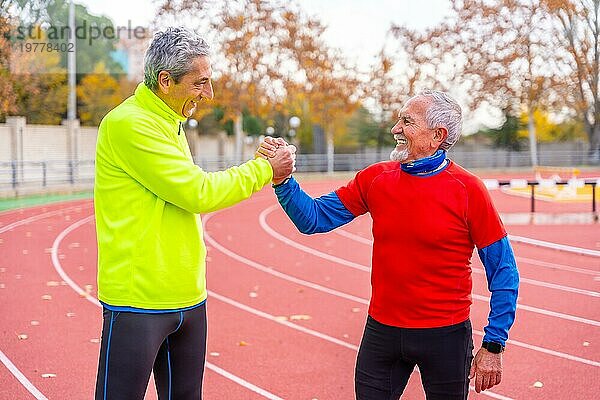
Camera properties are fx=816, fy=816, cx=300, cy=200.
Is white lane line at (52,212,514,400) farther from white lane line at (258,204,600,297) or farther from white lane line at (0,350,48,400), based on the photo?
white lane line at (258,204,600,297)

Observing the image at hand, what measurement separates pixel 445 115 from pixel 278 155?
637mm

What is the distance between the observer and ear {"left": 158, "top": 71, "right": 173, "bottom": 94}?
9.01 feet

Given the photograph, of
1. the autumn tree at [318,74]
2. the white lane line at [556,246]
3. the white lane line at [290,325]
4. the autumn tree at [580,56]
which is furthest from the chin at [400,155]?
the autumn tree at [318,74]

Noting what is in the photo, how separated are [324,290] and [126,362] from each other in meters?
6.07

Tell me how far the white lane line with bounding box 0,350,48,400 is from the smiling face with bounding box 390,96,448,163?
10.6 feet

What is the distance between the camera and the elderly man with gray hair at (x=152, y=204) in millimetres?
2668

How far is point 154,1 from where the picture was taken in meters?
33.7

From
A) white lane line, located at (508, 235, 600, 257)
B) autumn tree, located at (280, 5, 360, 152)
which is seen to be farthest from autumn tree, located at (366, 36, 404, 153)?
white lane line, located at (508, 235, 600, 257)

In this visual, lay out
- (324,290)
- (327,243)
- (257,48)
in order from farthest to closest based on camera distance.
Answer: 1. (257,48)
2. (327,243)
3. (324,290)

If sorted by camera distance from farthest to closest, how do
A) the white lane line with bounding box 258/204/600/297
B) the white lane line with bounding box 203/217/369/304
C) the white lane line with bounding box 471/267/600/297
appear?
the white lane line with bounding box 258/204/600/297 → the white lane line with bounding box 471/267/600/297 → the white lane line with bounding box 203/217/369/304

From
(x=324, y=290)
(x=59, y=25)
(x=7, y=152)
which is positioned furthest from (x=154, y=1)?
(x=324, y=290)

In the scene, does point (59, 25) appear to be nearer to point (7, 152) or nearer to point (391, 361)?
point (7, 152)

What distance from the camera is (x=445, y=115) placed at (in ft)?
9.93

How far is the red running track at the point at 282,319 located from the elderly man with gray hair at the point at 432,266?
2.28 meters
